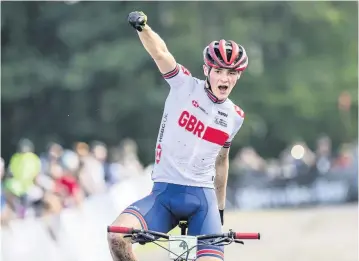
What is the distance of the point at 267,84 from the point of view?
113ft

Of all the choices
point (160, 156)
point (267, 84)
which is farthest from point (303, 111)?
point (160, 156)

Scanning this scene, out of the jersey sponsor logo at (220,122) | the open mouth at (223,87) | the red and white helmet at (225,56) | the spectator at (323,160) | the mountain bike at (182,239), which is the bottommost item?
the mountain bike at (182,239)

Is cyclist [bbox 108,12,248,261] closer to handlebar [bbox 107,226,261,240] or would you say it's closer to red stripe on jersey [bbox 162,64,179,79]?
red stripe on jersey [bbox 162,64,179,79]

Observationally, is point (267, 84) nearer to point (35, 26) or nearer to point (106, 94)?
point (106, 94)

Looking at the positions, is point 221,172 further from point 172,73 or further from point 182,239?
point 182,239

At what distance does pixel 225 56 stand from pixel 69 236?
5.68 meters

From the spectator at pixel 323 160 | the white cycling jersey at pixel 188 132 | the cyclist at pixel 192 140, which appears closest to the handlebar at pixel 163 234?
the cyclist at pixel 192 140

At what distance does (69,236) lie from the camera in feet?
42.8

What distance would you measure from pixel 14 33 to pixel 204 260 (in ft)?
75.3

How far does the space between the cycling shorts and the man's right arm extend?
3.03 ft

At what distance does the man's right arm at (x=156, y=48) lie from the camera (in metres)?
7.75

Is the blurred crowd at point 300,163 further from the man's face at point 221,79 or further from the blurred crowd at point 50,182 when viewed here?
the man's face at point 221,79

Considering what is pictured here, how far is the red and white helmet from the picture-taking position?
312 inches

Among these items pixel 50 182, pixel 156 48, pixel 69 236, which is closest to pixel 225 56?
pixel 156 48
